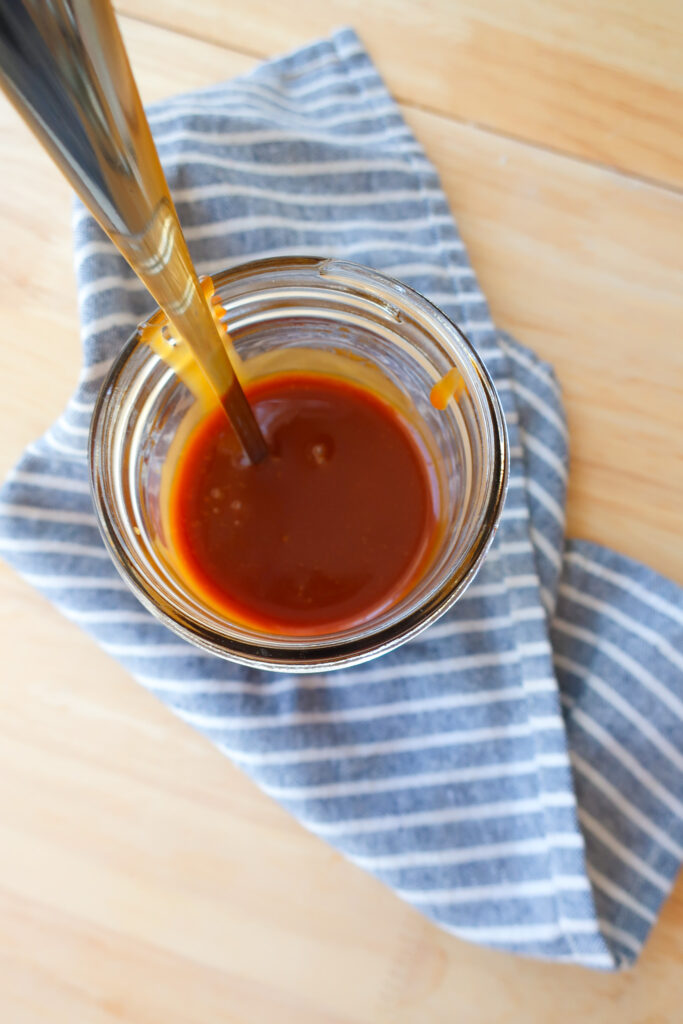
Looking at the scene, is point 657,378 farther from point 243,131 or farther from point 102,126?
point 102,126

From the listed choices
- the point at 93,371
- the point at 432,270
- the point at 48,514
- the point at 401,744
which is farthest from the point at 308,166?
the point at 401,744

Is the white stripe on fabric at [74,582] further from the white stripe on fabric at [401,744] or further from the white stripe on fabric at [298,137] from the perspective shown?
the white stripe on fabric at [298,137]

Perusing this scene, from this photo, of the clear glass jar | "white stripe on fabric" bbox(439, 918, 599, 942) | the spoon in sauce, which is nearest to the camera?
the spoon in sauce

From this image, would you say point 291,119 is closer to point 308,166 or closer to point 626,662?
point 308,166

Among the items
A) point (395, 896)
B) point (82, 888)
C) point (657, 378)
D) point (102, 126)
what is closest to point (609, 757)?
point (395, 896)

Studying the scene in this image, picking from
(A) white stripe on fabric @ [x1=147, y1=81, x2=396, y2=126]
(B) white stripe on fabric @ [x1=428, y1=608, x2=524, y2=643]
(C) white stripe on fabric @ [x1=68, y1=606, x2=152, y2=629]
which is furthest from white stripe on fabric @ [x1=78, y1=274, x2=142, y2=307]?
(B) white stripe on fabric @ [x1=428, y1=608, x2=524, y2=643]

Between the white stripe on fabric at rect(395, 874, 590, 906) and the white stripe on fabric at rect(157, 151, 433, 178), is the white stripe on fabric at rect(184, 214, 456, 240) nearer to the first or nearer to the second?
the white stripe on fabric at rect(157, 151, 433, 178)

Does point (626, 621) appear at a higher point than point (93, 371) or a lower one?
lower

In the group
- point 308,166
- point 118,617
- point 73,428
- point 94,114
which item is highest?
point 94,114
